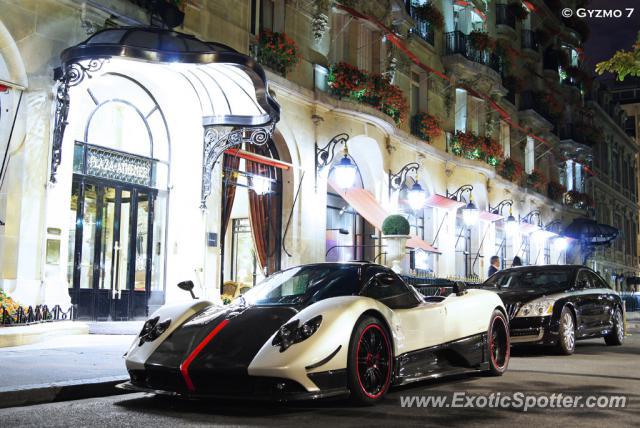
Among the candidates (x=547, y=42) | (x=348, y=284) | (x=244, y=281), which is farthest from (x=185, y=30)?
(x=547, y=42)

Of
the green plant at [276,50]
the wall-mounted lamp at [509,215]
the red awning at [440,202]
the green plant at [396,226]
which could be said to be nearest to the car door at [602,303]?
the green plant at [396,226]

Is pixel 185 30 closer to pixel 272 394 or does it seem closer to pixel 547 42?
pixel 272 394

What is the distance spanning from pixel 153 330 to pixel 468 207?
1807cm

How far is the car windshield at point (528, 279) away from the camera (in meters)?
13.3

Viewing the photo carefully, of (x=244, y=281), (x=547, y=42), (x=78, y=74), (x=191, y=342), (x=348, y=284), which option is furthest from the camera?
(x=547, y=42)

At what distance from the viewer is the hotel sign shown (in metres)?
14.6

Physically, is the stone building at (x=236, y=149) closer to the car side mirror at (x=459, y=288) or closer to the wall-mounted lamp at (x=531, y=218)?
the wall-mounted lamp at (x=531, y=218)

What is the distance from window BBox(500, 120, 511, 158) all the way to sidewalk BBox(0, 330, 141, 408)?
85.5ft

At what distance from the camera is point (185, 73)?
50.8 feet

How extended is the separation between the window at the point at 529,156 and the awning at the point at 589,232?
18.6 feet

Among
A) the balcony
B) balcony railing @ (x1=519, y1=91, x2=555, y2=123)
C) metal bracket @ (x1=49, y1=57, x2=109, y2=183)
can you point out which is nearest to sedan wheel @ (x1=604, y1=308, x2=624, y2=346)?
metal bracket @ (x1=49, y1=57, x2=109, y2=183)

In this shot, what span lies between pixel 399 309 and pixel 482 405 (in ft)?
4.15

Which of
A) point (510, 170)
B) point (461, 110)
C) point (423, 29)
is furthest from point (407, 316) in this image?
point (510, 170)

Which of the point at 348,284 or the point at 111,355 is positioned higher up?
the point at 348,284
